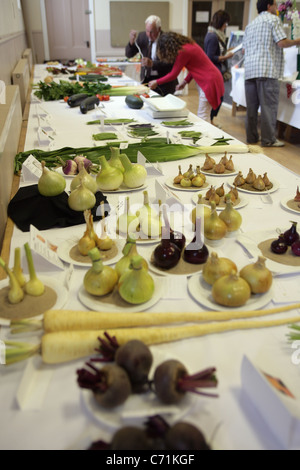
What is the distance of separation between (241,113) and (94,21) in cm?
375

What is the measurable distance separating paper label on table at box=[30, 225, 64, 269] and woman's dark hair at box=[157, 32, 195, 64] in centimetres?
279

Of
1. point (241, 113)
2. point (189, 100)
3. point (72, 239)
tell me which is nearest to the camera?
point (72, 239)

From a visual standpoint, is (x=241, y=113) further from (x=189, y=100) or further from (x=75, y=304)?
(x=75, y=304)

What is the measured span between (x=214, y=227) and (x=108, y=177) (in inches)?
22.6

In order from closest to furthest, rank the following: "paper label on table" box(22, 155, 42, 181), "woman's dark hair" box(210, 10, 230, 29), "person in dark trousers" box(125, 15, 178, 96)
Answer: "paper label on table" box(22, 155, 42, 181) < "person in dark trousers" box(125, 15, 178, 96) < "woman's dark hair" box(210, 10, 230, 29)

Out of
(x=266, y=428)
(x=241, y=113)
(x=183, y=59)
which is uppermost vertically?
(x=183, y=59)

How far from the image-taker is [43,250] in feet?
3.61

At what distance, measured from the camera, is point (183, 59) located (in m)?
3.55

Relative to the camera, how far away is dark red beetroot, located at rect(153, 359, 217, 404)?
0.68 meters

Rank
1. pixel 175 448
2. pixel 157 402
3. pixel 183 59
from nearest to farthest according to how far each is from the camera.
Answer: pixel 175 448 → pixel 157 402 → pixel 183 59

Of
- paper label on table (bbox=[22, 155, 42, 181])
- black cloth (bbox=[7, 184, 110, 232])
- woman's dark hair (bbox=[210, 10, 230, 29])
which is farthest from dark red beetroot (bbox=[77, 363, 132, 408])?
woman's dark hair (bbox=[210, 10, 230, 29])

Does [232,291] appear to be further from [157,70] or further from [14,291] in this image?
[157,70]

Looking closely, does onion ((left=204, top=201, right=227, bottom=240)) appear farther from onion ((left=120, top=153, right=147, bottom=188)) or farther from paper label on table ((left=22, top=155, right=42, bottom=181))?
paper label on table ((left=22, top=155, right=42, bottom=181))

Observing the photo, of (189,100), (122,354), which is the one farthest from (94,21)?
(122,354)
